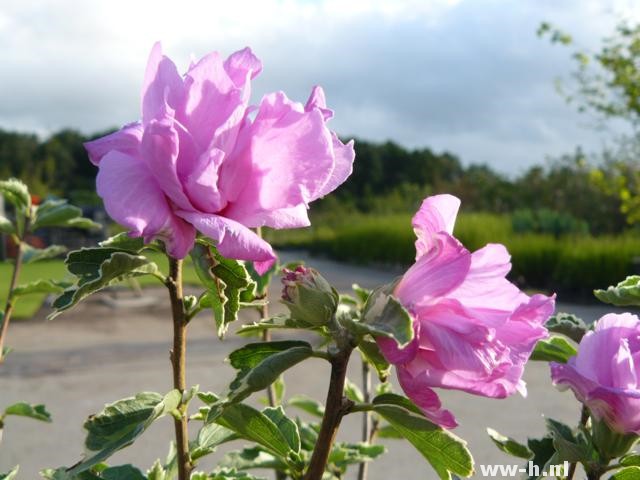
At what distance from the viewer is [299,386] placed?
520 cm

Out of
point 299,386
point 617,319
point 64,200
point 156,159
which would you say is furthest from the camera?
point 299,386

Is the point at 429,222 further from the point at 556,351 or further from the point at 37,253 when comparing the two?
the point at 37,253

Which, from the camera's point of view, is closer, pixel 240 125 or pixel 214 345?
pixel 240 125

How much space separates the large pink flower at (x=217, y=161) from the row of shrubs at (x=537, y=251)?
8.43 meters

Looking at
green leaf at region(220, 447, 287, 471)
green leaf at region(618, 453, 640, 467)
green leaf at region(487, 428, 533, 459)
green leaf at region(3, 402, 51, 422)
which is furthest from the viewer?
green leaf at region(3, 402, 51, 422)

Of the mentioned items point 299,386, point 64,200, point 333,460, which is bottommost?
point 299,386

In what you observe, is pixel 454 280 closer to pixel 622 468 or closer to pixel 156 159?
pixel 156 159

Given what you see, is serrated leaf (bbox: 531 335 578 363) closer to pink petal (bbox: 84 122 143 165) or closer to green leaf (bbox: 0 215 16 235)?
pink petal (bbox: 84 122 143 165)

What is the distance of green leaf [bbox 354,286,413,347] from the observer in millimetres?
412

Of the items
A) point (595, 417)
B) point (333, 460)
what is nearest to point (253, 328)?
point (595, 417)

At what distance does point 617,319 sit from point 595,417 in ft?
0.27

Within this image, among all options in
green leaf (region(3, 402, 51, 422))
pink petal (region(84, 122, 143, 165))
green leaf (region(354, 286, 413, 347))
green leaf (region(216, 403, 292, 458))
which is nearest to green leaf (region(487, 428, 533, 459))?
green leaf (region(216, 403, 292, 458))

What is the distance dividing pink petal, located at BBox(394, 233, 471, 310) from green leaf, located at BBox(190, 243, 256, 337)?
130 mm

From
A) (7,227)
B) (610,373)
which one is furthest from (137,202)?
(7,227)
